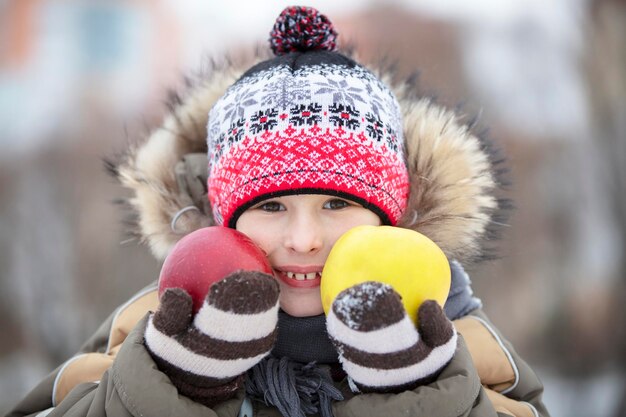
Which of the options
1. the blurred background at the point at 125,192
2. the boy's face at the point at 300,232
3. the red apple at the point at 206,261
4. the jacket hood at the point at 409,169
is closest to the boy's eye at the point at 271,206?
the boy's face at the point at 300,232

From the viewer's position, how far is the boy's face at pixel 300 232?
152 cm

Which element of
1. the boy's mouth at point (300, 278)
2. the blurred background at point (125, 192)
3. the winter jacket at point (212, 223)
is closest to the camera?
the winter jacket at point (212, 223)

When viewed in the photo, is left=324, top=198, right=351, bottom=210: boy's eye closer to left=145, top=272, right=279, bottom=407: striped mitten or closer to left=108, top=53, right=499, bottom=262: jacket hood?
left=108, top=53, right=499, bottom=262: jacket hood

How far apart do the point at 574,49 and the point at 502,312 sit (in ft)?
8.62

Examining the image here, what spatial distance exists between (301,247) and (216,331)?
0.37 metres

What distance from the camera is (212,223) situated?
198 centimetres

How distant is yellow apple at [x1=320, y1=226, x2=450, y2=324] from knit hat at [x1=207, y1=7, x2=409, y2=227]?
0.27 meters

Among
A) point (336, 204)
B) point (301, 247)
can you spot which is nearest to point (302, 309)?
point (301, 247)

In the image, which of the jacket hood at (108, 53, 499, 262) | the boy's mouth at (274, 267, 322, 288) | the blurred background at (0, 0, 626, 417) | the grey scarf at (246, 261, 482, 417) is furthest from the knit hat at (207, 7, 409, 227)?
the blurred background at (0, 0, 626, 417)

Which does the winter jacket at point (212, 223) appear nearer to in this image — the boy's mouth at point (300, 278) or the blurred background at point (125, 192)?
the boy's mouth at point (300, 278)

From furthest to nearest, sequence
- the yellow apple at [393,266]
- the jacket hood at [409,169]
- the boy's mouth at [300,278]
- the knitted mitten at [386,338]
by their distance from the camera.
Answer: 1. the jacket hood at [409,169]
2. the boy's mouth at [300,278]
3. the yellow apple at [393,266]
4. the knitted mitten at [386,338]

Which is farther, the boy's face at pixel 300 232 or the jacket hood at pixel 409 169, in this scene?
the jacket hood at pixel 409 169

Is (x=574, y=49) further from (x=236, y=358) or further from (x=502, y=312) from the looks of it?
(x=236, y=358)

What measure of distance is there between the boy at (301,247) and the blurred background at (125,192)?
10.8 ft
